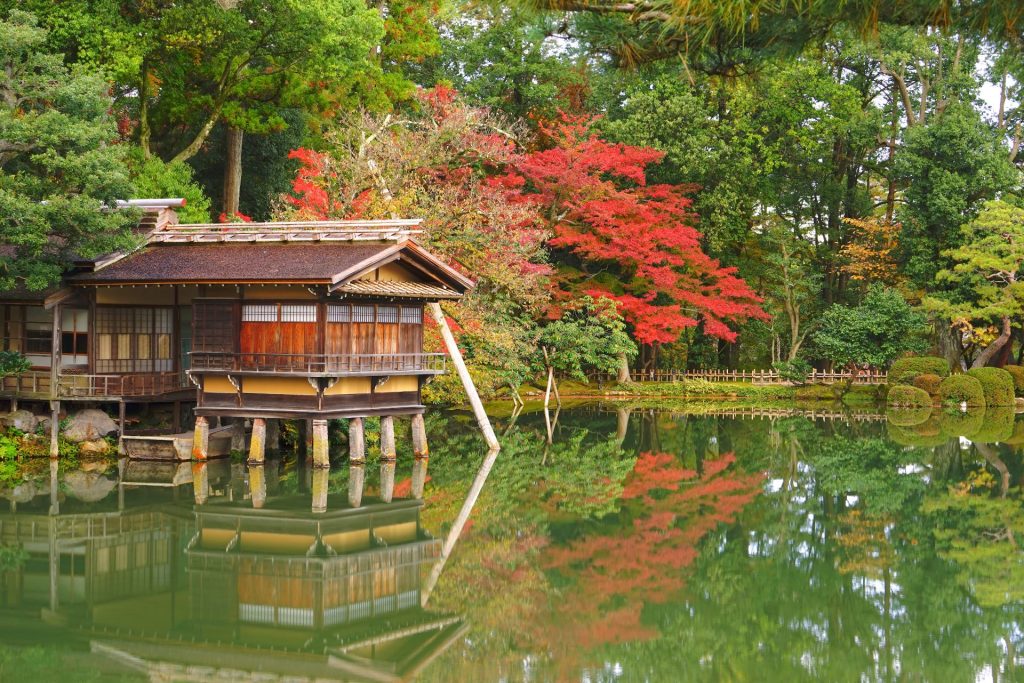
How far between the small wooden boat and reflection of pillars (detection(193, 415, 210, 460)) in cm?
30

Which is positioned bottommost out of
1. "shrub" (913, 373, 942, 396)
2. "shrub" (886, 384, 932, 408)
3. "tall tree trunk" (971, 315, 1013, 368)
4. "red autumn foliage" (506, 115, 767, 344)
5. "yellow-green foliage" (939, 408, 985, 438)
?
"yellow-green foliage" (939, 408, 985, 438)

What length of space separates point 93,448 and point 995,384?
2852cm

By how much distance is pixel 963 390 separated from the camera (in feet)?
123

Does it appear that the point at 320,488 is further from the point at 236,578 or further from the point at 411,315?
the point at 236,578

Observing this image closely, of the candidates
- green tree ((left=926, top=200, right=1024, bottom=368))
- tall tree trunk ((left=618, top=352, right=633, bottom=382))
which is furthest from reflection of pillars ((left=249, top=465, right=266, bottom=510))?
green tree ((left=926, top=200, right=1024, bottom=368))

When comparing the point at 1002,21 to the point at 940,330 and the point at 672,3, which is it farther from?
the point at 940,330

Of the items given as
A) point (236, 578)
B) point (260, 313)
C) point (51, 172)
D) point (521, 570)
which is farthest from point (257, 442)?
point (521, 570)

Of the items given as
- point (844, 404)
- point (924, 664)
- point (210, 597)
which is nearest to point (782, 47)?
point (924, 664)

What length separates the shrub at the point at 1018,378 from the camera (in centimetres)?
3938

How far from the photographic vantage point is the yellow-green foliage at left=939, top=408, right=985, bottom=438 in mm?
30672

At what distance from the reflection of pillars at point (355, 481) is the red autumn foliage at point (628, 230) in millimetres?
15892

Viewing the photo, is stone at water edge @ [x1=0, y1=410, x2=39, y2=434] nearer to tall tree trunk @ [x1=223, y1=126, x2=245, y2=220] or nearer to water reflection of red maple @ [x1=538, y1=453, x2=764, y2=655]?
water reflection of red maple @ [x1=538, y1=453, x2=764, y2=655]

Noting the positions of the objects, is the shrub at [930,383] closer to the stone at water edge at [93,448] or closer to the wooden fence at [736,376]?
the wooden fence at [736,376]

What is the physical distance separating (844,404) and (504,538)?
26150 millimetres
